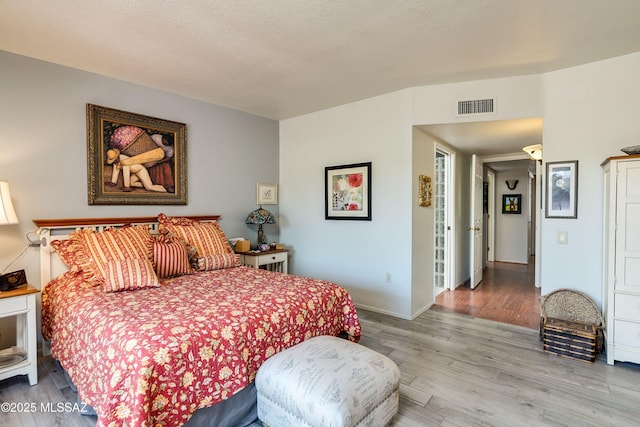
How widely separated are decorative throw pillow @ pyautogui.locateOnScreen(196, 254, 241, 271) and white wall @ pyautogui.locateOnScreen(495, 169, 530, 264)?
653 centimetres

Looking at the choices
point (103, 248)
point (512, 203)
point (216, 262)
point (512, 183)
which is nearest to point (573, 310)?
point (216, 262)

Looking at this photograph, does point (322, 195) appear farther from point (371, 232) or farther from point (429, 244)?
A: point (429, 244)

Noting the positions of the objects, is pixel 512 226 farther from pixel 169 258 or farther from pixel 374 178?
pixel 169 258

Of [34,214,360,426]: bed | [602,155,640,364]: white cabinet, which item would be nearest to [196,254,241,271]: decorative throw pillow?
[34,214,360,426]: bed

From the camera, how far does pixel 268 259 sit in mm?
3932

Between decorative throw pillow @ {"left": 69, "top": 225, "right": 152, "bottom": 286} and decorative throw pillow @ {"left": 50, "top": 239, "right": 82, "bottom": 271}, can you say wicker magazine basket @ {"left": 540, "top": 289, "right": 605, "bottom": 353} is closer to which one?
decorative throw pillow @ {"left": 69, "top": 225, "right": 152, "bottom": 286}

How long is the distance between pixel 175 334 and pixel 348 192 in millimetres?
2693

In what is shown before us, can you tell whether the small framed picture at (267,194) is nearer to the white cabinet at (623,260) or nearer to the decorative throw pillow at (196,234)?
the decorative throw pillow at (196,234)

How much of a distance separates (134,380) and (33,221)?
205 centimetres

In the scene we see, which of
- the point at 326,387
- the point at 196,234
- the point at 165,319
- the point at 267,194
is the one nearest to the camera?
the point at 326,387

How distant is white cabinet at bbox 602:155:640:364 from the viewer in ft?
7.58

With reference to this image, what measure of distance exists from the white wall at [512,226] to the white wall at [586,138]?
4.71m

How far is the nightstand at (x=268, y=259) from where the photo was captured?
378 cm

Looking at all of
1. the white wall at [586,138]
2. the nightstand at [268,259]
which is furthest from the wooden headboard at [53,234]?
the white wall at [586,138]
